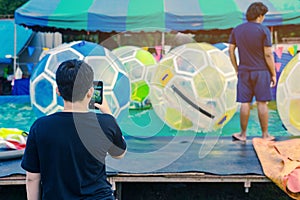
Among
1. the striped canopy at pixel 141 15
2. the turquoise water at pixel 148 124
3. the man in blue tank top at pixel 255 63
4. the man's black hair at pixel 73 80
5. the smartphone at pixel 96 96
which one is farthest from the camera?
the striped canopy at pixel 141 15

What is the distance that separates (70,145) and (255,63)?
287cm

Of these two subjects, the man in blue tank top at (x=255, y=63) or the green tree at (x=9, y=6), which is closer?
the man in blue tank top at (x=255, y=63)

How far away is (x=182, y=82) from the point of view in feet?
16.3

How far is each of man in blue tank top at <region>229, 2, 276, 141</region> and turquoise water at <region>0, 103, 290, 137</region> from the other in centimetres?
68

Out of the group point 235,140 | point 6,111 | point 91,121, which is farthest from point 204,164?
point 6,111

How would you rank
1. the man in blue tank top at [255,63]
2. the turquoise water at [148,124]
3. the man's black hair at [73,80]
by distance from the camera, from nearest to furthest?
1. the man's black hair at [73,80]
2. the man in blue tank top at [255,63]
3. the turquoise water at [148,124]

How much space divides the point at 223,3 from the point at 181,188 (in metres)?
7.10

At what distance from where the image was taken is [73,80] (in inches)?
74.3

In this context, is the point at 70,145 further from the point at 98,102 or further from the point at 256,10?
the point at 256,10

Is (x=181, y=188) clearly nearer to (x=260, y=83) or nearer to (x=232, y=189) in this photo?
(x=232, y=189)

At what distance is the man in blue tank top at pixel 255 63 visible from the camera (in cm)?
430

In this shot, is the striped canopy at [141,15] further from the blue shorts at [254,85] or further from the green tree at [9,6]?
the green tree at [9,6]

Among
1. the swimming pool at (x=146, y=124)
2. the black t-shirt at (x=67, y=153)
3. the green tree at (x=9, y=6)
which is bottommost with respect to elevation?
the swimming pool at (x=146, y=124)

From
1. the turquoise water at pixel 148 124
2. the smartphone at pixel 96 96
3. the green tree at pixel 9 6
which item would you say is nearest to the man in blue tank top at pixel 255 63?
the turquoise water at pixel 148 124
